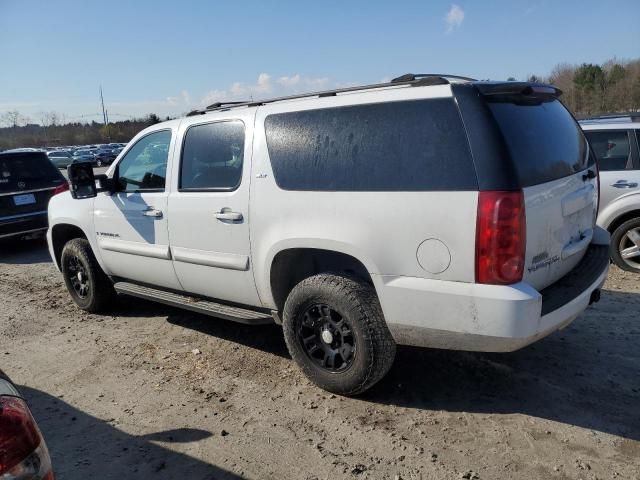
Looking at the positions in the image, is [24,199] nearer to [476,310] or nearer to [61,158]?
[476,310]

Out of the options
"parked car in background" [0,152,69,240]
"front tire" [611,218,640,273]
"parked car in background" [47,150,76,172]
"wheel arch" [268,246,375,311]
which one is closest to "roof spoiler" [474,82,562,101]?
"wheel arch" [268,246,375,311]

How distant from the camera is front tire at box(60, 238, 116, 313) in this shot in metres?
5.27

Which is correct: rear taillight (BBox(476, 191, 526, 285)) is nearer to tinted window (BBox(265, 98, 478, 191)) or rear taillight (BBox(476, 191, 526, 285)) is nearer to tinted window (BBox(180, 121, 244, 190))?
tinted window (BBox(265, 98, 478, 191))

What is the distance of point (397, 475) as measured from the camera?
2709 millimetres

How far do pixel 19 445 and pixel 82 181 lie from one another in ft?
11.8

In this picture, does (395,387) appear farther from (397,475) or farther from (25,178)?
(25,178)

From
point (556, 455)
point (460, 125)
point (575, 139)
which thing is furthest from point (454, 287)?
point (575, 139)

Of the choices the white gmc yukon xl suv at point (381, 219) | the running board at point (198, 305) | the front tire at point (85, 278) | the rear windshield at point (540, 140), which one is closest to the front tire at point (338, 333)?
the white gmc yukon xl suv at point (381, 219)

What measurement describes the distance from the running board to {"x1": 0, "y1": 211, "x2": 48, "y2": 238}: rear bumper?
4736 mm

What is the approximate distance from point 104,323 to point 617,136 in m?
6.08

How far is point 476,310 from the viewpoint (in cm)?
275

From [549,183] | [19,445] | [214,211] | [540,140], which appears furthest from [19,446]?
[540,140]

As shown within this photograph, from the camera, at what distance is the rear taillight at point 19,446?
159 centimetres

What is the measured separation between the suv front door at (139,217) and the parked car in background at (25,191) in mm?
4585
